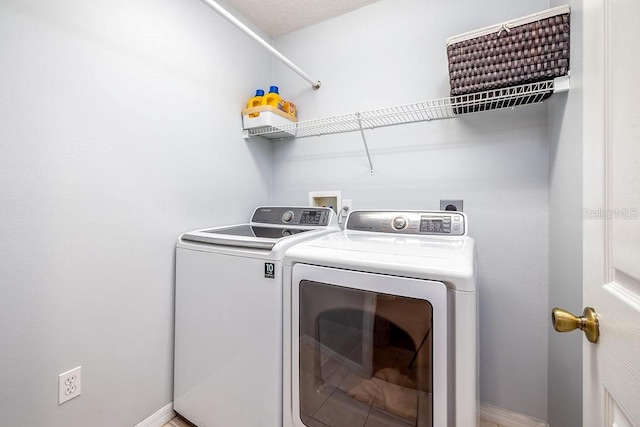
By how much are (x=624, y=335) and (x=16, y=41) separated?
1.86 m

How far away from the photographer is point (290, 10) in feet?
5.93

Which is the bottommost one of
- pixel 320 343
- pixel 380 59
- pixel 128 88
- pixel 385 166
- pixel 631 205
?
pixel 320 343

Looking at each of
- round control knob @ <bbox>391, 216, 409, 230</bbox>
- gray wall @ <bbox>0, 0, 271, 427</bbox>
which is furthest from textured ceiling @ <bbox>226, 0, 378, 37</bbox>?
round control knob @ <bbox>391, 216, 409, 230</bbox>

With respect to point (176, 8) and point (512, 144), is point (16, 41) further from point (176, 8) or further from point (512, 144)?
point (512, 144)

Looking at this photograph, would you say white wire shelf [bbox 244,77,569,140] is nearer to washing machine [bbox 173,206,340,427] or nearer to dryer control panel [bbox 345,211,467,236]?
dryer control panel [bbox 345,211,467,236]

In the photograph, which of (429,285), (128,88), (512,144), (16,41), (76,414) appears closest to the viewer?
(429,285)

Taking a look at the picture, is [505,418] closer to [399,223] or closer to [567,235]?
[567,235]

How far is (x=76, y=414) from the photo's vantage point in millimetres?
1068

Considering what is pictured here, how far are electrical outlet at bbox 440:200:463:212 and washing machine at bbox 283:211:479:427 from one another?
41 cm

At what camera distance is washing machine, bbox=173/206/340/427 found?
1.06 m

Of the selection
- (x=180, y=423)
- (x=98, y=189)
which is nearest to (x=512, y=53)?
(x=98, y=189)

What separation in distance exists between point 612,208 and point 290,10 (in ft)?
6.91

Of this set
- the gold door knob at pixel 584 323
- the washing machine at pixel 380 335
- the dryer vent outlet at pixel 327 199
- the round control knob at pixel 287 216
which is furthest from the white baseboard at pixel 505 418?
the round control knob at pixel 287 216

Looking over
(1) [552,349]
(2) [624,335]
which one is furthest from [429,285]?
(1) [552,349]
